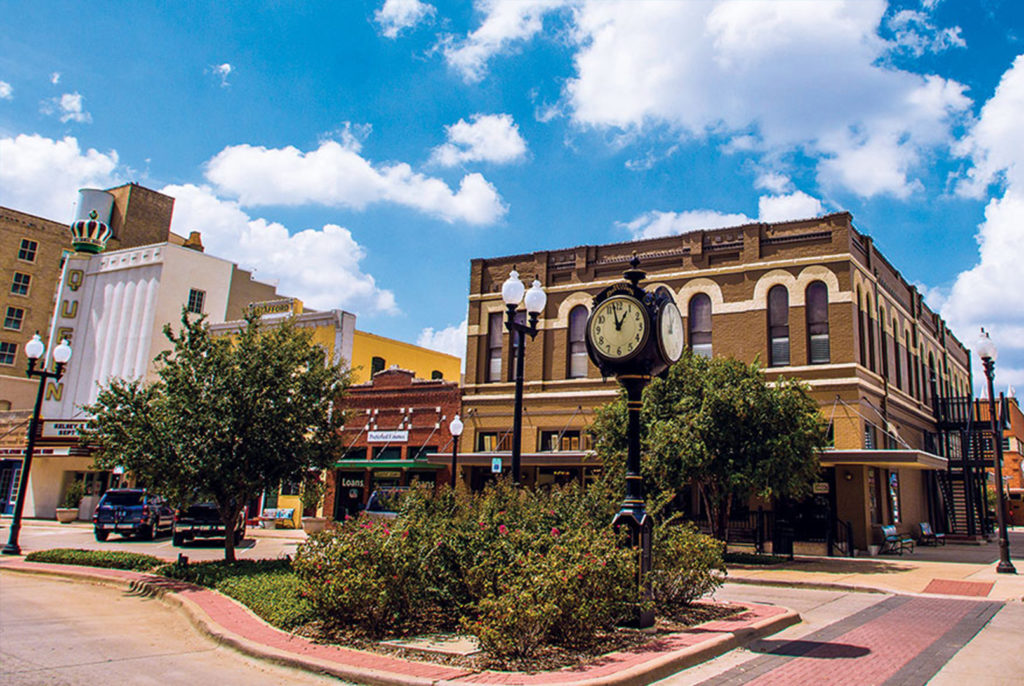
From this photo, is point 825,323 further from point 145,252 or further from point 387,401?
point 145,252

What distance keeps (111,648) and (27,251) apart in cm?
5482

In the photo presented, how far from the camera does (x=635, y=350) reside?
32.4ft

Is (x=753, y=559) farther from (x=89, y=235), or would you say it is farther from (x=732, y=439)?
(x=89, y=235)

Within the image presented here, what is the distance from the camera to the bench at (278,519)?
1324 inches

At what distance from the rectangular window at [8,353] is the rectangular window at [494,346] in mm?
38856

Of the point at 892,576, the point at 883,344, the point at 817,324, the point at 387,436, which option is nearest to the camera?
the point at 892,576

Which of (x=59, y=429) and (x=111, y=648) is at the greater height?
(x=59, y=429)

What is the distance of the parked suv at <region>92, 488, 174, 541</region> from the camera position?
81.1 ft

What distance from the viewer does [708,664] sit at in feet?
26.6

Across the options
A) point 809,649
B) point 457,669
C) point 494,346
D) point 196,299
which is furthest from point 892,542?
point 196,299

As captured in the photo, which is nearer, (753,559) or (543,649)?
(543,649)

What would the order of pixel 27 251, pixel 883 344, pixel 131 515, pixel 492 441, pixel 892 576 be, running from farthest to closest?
1. pixel 27 251
2. pixel 492 441
3. pixel 883 344
4. pixel 131 515
5. pixel 892 576

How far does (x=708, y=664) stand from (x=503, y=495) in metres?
4.13

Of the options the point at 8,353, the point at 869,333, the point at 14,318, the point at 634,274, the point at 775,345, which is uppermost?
the point at 14,318
